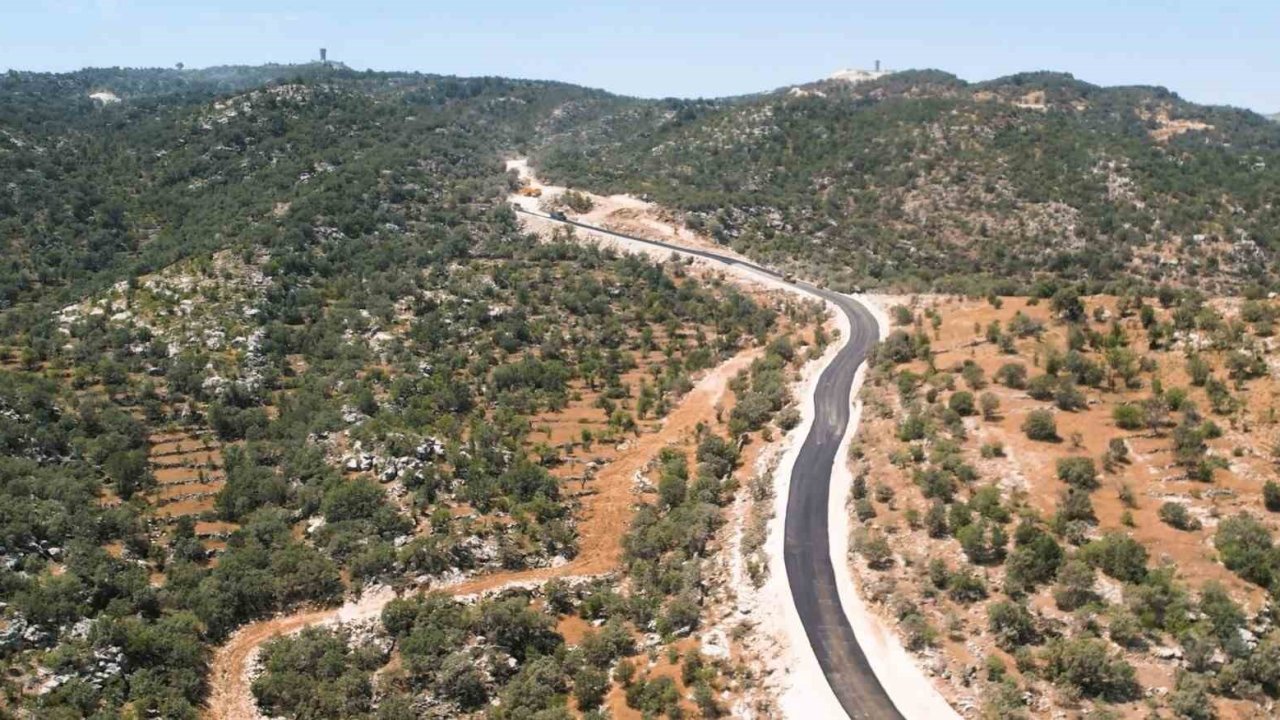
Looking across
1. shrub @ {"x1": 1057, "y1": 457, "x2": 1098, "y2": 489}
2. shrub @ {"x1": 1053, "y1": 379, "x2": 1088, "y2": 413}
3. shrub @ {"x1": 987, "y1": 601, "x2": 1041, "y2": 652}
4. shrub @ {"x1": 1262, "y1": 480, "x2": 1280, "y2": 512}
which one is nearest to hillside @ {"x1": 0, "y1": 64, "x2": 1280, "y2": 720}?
shrub @ {"x1": 1262, "y1": 480, "x2": 1280, "y2": 512}

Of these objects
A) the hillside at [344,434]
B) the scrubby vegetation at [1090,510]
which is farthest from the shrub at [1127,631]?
the hillside at [344,434]

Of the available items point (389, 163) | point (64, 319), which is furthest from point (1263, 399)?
point (389, 163)

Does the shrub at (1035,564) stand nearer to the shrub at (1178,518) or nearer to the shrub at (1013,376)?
the shrub at (1178,518)

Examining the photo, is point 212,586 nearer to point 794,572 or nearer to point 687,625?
point 687,625

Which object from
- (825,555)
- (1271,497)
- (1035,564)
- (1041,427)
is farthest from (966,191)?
(1035,564)

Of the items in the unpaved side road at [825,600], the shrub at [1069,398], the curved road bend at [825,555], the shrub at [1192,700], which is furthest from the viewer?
the shrub at [1069,398]

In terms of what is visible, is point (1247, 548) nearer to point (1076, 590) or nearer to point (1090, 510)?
point (1090, 510)
